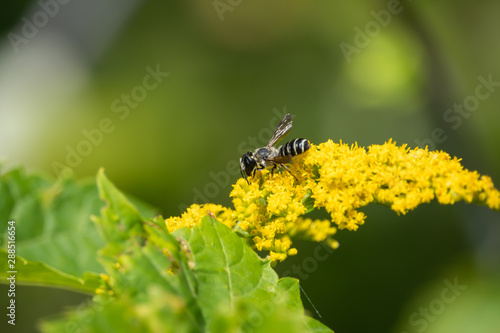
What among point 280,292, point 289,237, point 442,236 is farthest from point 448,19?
point 280,292

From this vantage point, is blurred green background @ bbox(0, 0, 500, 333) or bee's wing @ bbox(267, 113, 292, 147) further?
blurred green background @ bbox(0, 0, 500, 333)

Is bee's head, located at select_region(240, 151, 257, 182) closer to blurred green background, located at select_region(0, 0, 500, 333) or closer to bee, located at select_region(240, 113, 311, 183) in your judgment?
bee, located at select_region(240, 113, 311, 183)

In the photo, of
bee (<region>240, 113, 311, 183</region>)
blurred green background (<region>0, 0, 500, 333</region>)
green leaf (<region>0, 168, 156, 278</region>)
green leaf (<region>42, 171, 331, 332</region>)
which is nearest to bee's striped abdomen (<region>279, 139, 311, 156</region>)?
bee (<region>240, 113, 311, 183</region>)

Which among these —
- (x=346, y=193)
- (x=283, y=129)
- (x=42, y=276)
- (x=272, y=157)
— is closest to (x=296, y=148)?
(x=272, y=157)

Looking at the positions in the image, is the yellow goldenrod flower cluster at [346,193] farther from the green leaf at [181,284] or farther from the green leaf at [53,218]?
the green leaf at [53,218]

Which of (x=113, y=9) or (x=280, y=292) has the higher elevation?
(x=113, y=9)

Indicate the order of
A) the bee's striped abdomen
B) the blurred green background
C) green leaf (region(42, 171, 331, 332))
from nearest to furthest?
green leaf (region(42, 171, 331, 332)), the bee's striped abdomen, the blurred green background

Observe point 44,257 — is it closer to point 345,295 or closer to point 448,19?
point 345,295

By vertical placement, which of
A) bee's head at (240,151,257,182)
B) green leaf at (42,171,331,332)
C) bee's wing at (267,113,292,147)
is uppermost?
bee's wing at (267,113,292,147)
